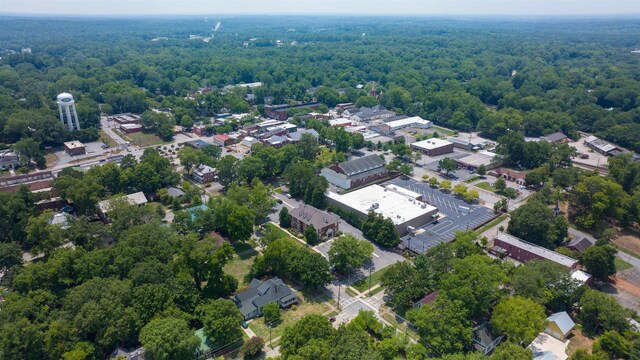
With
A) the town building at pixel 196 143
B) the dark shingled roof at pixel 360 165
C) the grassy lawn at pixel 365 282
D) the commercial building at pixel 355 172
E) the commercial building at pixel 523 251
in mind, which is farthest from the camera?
the town building at pixel 196 143

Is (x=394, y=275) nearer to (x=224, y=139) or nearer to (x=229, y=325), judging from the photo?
(x=229, y=325)

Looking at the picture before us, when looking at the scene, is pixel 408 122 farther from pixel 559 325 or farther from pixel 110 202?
pixel 110 202

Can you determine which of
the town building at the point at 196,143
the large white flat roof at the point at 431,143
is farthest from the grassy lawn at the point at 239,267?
the large white flat roof at the point at 431,143

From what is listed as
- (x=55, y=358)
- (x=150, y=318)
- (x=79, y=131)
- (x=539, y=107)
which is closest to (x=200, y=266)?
(x=150, y=318)

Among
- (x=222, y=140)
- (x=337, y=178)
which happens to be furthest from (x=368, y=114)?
(x=337, y=178)

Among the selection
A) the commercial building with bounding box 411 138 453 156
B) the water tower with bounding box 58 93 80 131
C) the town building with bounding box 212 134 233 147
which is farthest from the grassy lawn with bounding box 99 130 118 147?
the commercial building with bounding box 411 138 453 156

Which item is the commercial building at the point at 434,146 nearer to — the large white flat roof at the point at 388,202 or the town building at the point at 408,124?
the town building at the point at 408,124

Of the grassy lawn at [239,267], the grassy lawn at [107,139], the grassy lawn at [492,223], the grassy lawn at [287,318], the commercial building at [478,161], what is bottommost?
the grassy lawn at [107,139]
